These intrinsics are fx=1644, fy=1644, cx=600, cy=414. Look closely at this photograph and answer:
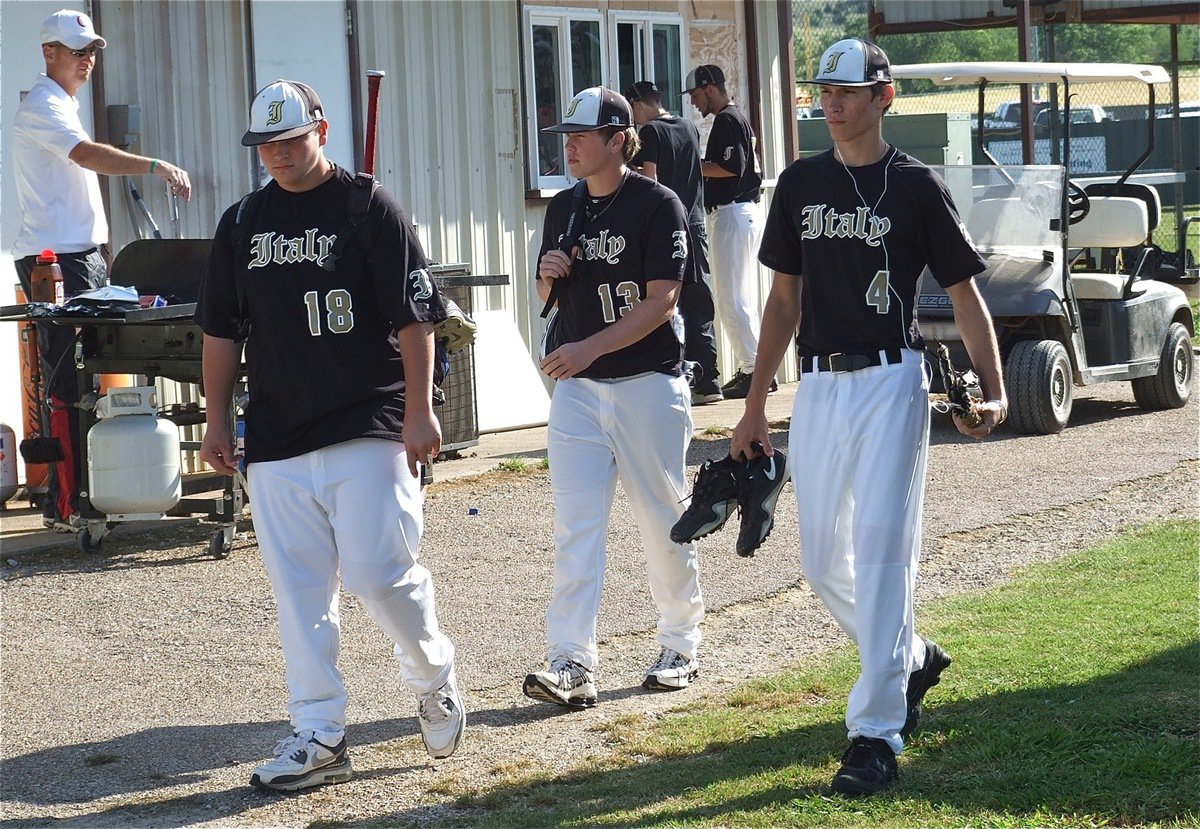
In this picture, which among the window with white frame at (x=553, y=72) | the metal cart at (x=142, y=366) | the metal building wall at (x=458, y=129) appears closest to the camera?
the metal cart at (x=142, y=366)

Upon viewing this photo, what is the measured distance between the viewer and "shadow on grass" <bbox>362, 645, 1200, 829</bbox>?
14.3ft

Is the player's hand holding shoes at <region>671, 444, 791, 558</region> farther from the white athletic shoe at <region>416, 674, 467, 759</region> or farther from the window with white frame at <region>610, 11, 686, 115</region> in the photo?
the window with white frame at <region>610, 11, 686, 115</region>

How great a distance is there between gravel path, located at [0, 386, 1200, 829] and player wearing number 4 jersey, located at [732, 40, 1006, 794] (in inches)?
38.7

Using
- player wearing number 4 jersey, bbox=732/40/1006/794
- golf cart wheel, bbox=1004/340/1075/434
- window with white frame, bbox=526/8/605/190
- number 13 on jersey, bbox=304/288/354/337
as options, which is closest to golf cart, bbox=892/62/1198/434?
golf cart wheel, bbox=1004/340/1075/434

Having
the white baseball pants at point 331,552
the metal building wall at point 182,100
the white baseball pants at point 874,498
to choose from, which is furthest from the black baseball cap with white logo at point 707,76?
the white baseball pants at point 331,552

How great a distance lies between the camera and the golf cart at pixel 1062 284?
35.1 feet

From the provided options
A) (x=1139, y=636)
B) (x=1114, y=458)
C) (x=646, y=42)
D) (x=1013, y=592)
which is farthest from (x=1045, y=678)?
(x=646, y=42)

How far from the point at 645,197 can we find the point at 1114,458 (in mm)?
5359

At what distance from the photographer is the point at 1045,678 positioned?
5508 millimetres

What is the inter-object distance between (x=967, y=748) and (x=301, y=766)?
1938 millimetres

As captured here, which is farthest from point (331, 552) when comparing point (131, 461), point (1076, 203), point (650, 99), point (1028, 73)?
point (1028, 73)

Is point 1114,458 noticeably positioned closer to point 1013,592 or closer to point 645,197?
point 1013,592

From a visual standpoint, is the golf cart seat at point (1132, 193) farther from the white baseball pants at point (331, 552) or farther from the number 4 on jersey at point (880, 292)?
the white baseball pants at point (331, 552)

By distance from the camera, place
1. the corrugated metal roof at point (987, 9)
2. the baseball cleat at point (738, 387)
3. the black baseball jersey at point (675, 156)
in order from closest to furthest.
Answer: the black baseball jersey at point (675, 156) < the baseball cleat at point (738, 387) < the corrugated metal roof at point (987, 9)
